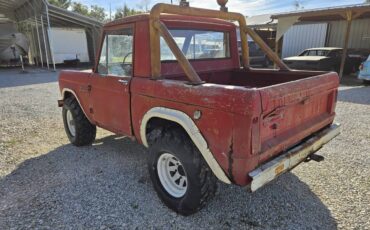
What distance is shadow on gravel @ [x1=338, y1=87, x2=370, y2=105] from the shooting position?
8.31 m

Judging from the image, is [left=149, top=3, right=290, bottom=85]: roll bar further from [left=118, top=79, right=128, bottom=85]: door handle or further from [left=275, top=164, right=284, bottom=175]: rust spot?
[left=275, top=164, right=284, bottom=175]: rust spot

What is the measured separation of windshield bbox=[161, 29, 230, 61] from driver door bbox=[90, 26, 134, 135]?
50 cm

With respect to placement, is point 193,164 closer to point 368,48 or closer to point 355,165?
point 355,165

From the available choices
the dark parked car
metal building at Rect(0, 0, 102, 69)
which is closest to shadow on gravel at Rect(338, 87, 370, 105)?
the dark parked car

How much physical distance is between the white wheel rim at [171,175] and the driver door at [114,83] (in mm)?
680

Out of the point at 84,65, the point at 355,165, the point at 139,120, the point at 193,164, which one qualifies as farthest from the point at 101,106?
the point at 84,65

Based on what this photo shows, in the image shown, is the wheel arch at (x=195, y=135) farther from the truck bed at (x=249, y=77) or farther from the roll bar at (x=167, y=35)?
the truck bed at (x=249, y=77)

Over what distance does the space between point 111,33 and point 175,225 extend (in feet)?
8.28

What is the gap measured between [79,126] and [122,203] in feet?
6.38

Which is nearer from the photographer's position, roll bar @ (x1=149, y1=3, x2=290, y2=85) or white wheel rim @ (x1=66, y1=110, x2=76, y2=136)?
roll bar @ (x1=149, y1=3, x2=290, y2=85)

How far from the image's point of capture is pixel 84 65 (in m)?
20.9

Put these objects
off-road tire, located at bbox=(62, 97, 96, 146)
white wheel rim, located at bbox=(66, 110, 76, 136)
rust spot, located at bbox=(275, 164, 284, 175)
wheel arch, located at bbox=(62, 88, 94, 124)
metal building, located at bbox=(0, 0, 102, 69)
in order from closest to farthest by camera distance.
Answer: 1. rust spot, located at bbox=(275, 164, 284, 175)
2. wheel arch, located at bbox=(62, 88, 94, 124)
3. off-road tire, located at bbox=(62, 97, 96, 146)
4. white wheel rim, located at bbox=(66, 110, 76, 136)
5. metal building, located at bbox=(0, 0, 102, 69)

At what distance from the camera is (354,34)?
18719mm

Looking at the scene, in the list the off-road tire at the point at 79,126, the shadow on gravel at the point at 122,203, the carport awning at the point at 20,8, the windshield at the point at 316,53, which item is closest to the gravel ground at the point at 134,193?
the shadow on gravel at the point at 122,203
